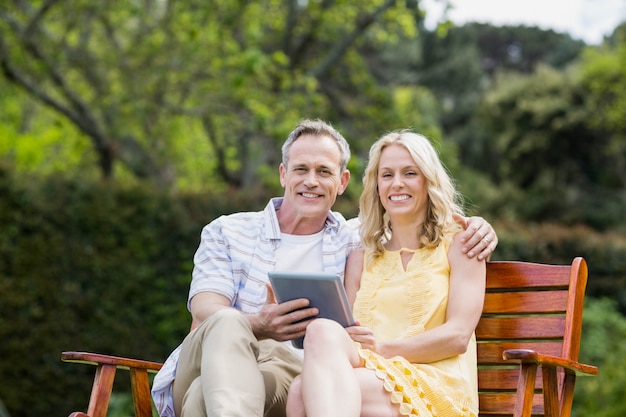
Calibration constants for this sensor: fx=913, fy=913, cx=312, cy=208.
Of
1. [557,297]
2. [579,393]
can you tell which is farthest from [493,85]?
[557,297]

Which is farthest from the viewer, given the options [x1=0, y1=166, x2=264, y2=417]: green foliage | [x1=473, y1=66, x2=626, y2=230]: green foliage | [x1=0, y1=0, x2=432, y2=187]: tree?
[x1=473, y1=66, x2=626, y2=230]: green foliage

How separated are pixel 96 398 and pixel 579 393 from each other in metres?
5.47

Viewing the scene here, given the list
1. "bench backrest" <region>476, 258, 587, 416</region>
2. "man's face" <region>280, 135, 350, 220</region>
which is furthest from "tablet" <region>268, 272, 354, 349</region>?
"bench backrest" <region>476, 258, 587, 416</region>

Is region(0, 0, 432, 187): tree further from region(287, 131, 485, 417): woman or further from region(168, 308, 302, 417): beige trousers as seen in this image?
region(168, 308, 302, 417): beige trousers

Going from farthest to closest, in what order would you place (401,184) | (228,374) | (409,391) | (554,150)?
(554,150)
(401,184)
(409,391)
(228,374)

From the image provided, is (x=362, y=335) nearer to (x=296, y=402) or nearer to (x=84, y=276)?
(x=296, y=402)

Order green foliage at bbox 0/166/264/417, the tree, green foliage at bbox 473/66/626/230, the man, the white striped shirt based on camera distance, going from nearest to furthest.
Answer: the man
the white striped shirt
green foliage at bbox 0/166/264/417
the tree
green foliage at bbox 473/66/626/230

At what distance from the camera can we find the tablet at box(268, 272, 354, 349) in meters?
2.91

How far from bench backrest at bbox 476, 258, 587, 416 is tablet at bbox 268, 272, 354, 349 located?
80 cm

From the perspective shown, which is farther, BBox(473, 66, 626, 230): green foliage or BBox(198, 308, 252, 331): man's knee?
BBox(473, 66, 626, 230): green foliage

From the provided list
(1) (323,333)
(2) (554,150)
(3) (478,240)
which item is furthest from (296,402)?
(2) (554,150)

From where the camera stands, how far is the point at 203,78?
953 cm

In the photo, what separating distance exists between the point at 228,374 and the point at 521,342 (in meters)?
1.29

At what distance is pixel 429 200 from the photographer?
3480 mm
